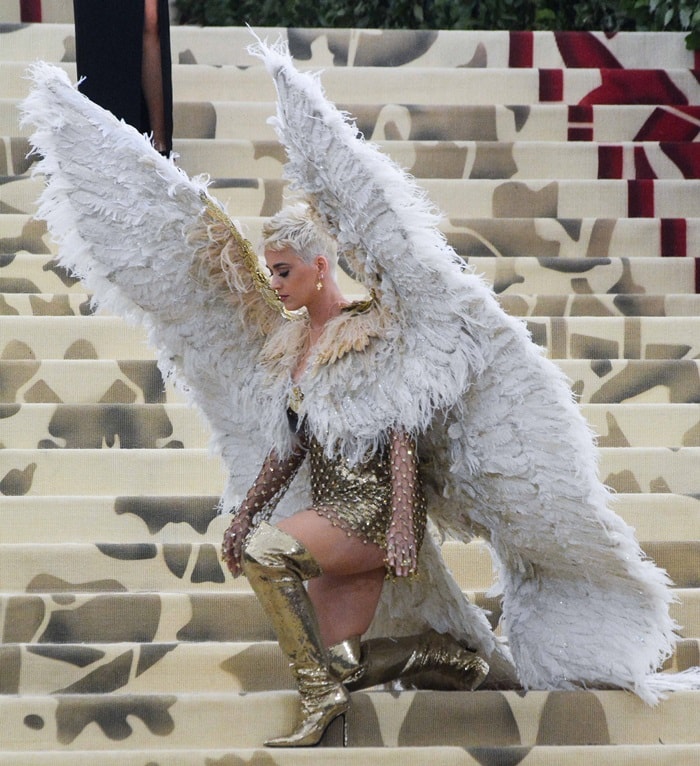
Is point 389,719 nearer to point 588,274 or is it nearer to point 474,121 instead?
point 588,274

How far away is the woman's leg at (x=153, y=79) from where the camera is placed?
535cm

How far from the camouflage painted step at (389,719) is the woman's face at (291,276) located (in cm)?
89

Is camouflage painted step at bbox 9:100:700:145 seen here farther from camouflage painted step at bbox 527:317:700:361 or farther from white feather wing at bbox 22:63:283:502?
white feather wing at bbox 22:63:283:502

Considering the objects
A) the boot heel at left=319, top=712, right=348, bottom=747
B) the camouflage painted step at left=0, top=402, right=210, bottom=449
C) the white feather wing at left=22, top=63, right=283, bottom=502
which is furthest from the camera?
the camouflage painted step at left=0, top=402, right=210, bottom=449

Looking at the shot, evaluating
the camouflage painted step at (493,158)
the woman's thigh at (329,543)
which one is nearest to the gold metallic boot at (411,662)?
the woman's thigh at (329,543)

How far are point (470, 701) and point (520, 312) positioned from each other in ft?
6.60

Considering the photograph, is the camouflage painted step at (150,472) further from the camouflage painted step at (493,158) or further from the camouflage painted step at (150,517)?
the camouflage painted step at (493,158)

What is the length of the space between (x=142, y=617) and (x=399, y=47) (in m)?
3.42

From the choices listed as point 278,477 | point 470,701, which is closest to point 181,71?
point 278,477

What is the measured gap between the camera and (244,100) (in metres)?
6.07

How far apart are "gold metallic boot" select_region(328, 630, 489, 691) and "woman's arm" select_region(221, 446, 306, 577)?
310mm

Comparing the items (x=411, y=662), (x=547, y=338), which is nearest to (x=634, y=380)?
(x=547, y=338)

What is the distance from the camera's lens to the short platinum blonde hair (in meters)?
3.18

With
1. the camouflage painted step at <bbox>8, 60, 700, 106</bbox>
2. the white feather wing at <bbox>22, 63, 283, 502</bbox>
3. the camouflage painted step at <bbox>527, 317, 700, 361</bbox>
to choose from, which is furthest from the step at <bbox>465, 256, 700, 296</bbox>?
the white feather wing at <bbox>22, 63, 283, 502</bbox>
